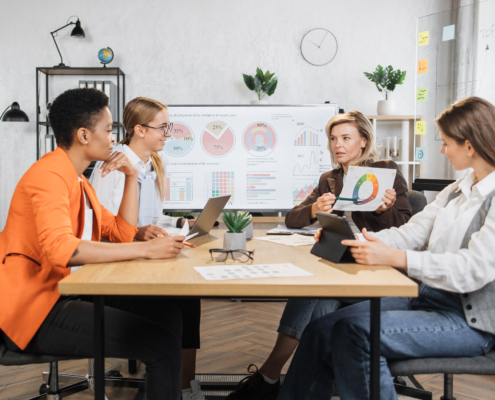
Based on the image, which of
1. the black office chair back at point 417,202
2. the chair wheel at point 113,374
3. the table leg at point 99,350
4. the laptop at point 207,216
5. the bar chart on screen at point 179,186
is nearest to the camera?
the table leg at point 99,350

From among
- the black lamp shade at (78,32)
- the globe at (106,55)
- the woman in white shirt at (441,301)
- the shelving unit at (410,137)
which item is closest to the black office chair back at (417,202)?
the woman in white shirt at (441,301)

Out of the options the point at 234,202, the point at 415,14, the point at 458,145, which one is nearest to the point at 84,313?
the point at 458,145

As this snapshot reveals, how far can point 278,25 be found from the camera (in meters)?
4.12

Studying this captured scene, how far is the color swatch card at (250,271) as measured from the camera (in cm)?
111

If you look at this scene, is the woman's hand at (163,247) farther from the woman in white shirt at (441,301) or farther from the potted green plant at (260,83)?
the potted green plant at (260,83)

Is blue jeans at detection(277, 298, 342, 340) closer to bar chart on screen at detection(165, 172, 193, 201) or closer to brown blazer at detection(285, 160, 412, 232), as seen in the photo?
brown blazer at detection(285, 160, 412, 232)

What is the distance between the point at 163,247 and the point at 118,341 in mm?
295

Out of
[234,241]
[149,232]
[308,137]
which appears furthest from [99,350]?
[308,137]

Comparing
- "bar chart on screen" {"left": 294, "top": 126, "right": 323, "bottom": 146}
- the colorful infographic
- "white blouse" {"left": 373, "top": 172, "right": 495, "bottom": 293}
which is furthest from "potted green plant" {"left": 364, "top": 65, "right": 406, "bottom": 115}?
"white blouse" {"left": 373, "top": 172, "right": 495, "bottom": 293}

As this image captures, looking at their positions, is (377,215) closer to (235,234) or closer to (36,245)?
(235,234)

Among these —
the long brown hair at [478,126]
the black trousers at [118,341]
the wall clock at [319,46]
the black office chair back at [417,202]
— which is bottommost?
the black trousers at [118,341]

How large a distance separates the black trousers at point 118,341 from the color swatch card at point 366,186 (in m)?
1.05

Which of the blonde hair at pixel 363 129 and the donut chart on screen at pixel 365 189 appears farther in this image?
the blonde hair at pixel 363 129

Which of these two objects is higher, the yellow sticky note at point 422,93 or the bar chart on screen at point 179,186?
the yellow sticky note at point 422,93
